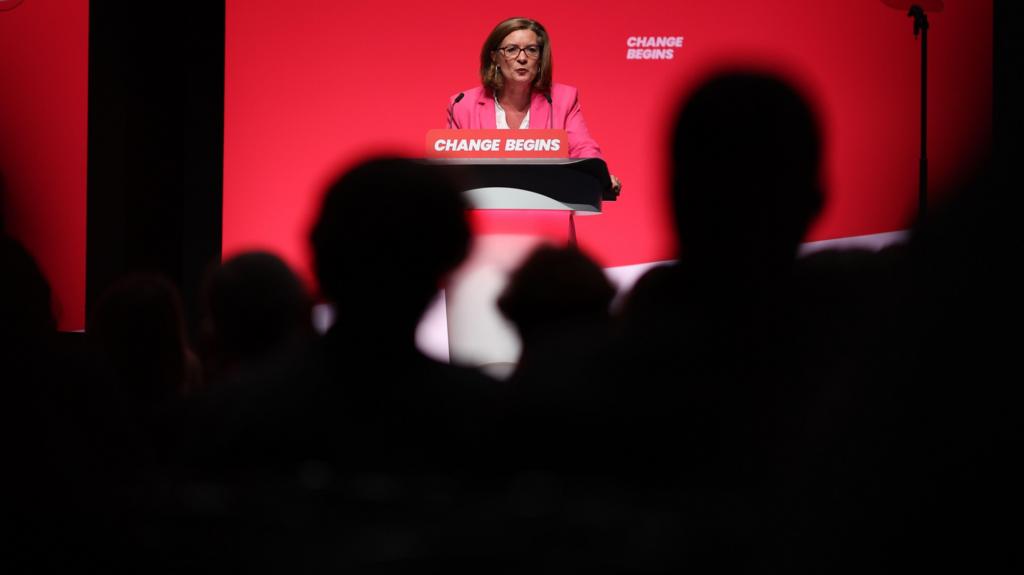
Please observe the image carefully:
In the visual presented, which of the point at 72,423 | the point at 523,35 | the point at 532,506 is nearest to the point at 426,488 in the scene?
the point at 532,506

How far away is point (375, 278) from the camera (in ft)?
2.61

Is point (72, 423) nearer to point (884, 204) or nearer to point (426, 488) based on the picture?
point (426, 488)

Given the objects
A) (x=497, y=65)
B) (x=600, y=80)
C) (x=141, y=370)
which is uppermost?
(x=600, y=80)

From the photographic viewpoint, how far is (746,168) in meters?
0.75

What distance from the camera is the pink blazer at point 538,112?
162 inches

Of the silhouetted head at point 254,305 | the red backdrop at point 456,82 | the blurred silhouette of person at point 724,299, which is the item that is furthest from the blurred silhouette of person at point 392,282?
the red backdrop at point 456,82

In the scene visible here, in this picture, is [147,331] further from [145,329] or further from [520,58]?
[520,58]

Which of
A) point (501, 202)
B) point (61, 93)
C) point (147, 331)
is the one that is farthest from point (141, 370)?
point (61, 93)

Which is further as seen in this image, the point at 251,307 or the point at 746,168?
the point at 251,307

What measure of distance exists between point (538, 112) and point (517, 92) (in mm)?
146

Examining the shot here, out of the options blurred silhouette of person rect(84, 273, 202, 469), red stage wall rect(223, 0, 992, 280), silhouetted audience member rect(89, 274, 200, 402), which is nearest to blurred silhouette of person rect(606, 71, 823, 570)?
blurred silhouette of person rect(84, 273, 202, 469)

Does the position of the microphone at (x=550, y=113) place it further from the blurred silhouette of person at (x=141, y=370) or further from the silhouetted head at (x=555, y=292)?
the silhouetted head at (x=555, y=292)

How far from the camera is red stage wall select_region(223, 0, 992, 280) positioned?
15.9 feet

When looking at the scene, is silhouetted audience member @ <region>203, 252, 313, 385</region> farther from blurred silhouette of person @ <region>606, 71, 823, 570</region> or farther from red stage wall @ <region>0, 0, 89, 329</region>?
red stage wall @ <region>0, 0, 89, 329</region>
